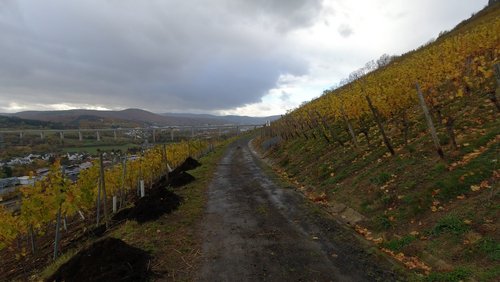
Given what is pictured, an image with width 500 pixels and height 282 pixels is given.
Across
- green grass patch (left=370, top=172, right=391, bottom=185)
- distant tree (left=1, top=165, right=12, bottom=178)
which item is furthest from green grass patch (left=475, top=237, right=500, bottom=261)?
distant tree (left=1, top=165, right=12, bottom=178)

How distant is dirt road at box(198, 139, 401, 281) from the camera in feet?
25.5

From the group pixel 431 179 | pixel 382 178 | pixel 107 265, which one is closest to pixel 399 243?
pixel 431 179

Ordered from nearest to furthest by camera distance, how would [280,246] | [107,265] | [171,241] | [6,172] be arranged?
[107,265], [280,246], [171,241], [6,172]

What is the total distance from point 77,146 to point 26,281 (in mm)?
132129

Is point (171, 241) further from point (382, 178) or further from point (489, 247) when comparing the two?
point (489, 247)

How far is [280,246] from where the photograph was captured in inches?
376

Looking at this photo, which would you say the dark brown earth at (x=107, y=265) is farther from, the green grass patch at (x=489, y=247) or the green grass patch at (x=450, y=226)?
the green grass patch at (x=489, y=247)

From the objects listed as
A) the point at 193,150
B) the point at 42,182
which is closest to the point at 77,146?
the point at 193,150

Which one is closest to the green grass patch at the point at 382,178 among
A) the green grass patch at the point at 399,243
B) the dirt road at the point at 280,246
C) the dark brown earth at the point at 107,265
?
the dirt road at the point at 280,246

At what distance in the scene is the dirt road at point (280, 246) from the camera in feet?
25.5

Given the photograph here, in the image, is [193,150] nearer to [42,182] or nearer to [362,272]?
[42,182]

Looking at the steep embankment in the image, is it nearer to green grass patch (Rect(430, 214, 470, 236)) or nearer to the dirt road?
green grass patch (Rect(430, 214, 470, 236))

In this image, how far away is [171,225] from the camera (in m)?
12.2

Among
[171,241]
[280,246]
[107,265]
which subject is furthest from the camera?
[171,241]
